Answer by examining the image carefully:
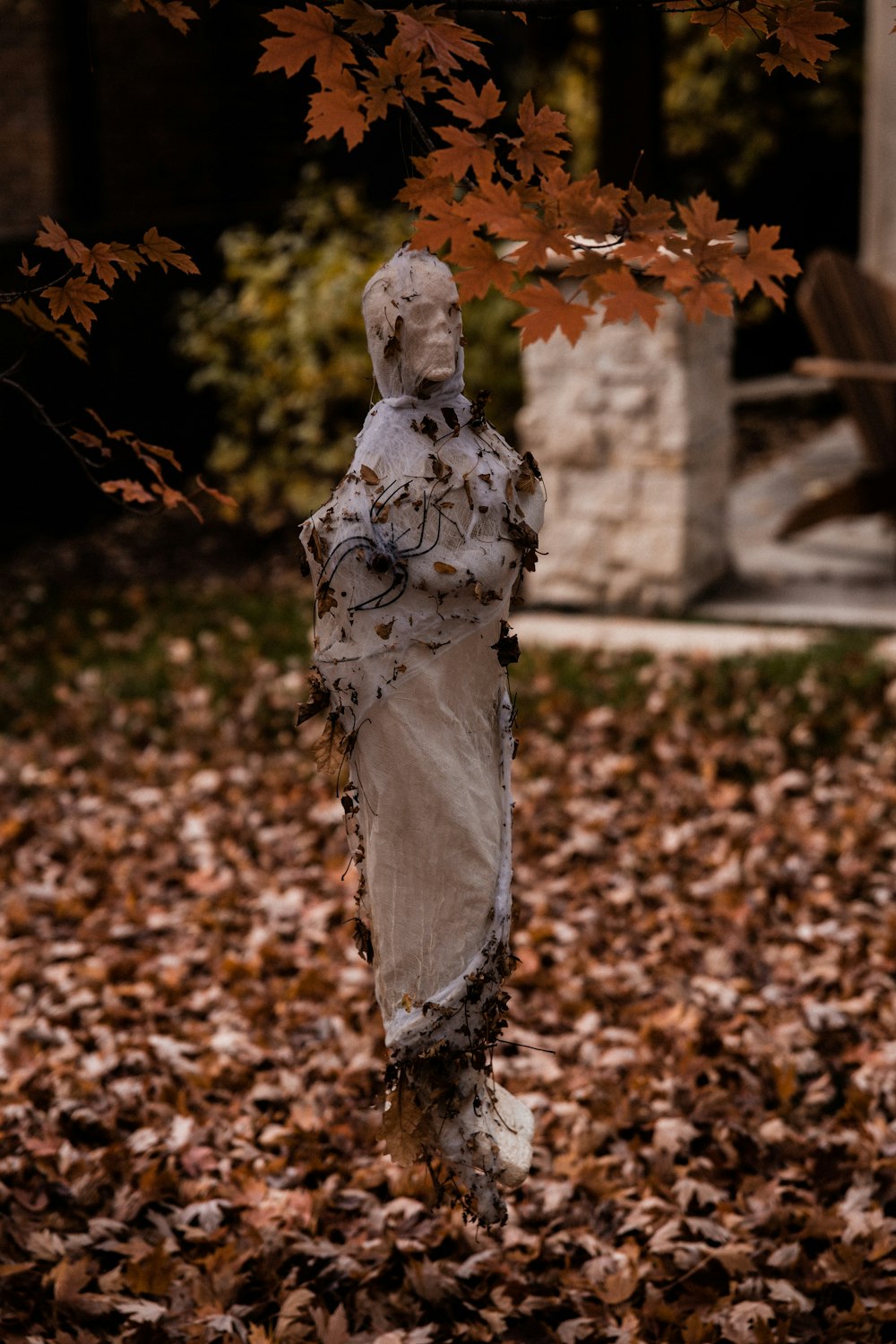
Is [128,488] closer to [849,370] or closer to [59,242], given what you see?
[59,242]

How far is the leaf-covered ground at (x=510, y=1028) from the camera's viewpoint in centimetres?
251

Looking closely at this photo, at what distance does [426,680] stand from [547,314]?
559 millimetres

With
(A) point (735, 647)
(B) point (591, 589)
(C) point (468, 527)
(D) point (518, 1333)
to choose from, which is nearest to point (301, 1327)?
(D) point (518, 1333)

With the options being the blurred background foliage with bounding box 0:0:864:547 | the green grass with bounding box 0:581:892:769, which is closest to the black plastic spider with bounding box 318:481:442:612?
the green grass with bounding box 0:581:892:769

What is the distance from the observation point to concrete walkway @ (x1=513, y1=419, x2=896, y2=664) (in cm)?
583

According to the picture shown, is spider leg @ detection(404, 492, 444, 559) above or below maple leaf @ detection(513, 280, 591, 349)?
below

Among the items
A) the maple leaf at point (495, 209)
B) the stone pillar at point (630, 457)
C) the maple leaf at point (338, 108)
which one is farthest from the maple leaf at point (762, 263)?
the stone pillar at point (630, 457)

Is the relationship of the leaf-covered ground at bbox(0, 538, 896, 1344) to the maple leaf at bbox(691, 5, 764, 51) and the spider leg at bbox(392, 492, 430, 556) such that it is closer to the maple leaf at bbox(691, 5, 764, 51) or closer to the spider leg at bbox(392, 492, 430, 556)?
the spider leg at bbox(392, 492, 430, 556)

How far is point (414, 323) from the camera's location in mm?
2014

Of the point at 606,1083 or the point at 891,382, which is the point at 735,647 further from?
the point at 606,1083

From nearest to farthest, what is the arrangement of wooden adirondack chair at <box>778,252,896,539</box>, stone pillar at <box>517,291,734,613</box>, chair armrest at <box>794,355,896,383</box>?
stone pillar at <box>517,291,734,613</box> < chair armrest at <box>794,355,896,383</box> < wooden adirondack chair at <box>778,252,896,539</box>

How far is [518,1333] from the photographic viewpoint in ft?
7.91

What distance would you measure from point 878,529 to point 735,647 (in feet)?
8.28

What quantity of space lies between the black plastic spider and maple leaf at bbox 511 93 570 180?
0.57 metres
